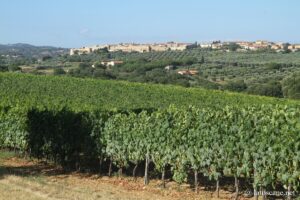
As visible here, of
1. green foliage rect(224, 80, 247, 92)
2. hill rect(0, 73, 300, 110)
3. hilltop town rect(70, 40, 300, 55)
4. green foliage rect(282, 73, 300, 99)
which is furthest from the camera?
hilltop town rect(70, 40, 300, 55)

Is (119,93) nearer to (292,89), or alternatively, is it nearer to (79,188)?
(292,89)

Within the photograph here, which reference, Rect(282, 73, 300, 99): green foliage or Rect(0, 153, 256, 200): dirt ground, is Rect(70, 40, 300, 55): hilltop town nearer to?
Rect(282, 73, 300, 99): green foliage

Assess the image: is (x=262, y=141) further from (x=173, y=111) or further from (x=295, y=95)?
(x=295, y=95)

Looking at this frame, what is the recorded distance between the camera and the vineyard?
1234cm

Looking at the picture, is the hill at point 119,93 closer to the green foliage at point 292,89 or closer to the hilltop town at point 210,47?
the green foliage at point 292,89

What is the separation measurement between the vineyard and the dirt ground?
0.49m

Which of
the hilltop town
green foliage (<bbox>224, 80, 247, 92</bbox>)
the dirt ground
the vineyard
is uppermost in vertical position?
the hilltop town

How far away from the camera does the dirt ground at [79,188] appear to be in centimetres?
1278

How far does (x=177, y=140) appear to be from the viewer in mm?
14797

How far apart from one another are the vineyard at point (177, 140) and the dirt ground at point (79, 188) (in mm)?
488

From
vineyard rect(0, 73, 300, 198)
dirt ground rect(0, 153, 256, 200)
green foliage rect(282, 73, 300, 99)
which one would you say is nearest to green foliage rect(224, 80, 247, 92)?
green foliage rect(282, 73, 300, 99)

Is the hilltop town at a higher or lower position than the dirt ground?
higher

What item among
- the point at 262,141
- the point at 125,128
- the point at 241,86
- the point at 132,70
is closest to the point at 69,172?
the point at 125,128

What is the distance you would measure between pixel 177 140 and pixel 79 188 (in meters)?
3.12
